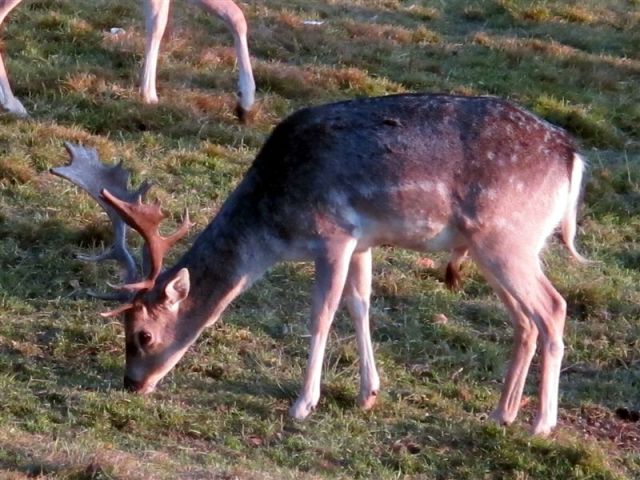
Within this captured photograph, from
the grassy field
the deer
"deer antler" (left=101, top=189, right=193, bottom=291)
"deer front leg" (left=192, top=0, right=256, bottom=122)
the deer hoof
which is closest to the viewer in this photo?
the grassy field

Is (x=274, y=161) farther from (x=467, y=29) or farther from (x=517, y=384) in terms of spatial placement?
(x=467, y=29)

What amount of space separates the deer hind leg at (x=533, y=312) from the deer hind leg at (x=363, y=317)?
0.63 metres

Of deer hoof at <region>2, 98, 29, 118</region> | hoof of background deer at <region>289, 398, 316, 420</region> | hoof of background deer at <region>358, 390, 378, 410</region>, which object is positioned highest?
hoof of background deer at <region>289, 398, 316, 420</region>

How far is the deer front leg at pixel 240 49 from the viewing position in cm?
1095

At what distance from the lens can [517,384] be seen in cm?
Answer: 706

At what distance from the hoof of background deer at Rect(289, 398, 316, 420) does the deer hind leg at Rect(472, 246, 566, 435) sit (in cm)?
92

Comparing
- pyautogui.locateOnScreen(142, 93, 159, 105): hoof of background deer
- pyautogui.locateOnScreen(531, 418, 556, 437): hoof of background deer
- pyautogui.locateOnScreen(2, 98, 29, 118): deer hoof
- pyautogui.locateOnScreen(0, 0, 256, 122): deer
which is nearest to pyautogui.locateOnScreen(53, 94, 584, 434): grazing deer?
pyautogui.locateOnScreen(531, 418, 556, 437): hoof of background deer

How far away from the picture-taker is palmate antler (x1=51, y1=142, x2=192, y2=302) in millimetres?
6792

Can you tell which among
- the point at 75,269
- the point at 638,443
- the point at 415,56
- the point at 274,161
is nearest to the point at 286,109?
the point at 415,56

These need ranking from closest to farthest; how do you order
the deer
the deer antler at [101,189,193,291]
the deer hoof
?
1. the deer antler at [101,189,193,291]
2. the deer hoof
3. the deer

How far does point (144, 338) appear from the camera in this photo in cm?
697

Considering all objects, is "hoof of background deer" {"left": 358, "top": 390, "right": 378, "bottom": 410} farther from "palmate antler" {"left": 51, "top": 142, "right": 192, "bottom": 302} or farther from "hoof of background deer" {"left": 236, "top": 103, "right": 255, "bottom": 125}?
"hoof of background deer" {"left": 236, "top": 103, "right": 255, "bottom": 125}

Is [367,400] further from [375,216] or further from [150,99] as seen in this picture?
[150,99]

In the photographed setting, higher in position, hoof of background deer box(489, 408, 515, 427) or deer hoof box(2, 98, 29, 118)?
hoof of background deer box(489, 408, 515, 427)
